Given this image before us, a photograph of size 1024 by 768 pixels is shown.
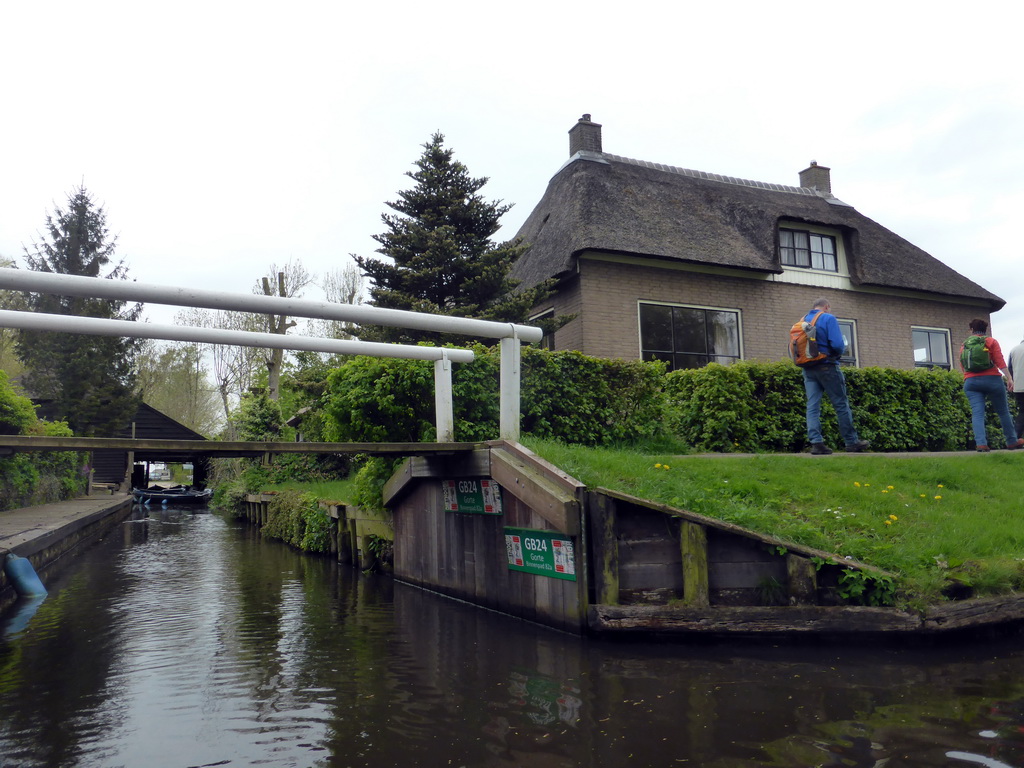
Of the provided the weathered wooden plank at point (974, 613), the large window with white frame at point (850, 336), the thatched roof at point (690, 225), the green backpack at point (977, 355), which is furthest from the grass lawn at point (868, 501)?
the large window with white frame at point (850, 336)

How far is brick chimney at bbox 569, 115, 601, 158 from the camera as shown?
1834 centimetres

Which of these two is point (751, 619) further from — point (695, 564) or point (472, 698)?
point (472, 698)

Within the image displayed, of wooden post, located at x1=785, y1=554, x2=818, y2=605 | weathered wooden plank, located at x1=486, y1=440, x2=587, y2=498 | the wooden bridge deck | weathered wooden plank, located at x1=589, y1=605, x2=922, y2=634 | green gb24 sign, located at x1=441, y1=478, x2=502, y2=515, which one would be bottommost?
weathered wooden plank, located at x1=589, y1=605, x2=922, y2=634

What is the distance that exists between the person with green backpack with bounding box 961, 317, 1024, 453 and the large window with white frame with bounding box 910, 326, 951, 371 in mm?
9534

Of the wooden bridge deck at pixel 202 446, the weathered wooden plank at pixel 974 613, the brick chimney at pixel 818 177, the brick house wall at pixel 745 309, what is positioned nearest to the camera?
the wooden bridge deck at pixel 202 446

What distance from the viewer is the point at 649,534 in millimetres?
6312

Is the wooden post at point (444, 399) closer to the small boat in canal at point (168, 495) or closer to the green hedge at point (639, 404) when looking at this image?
the green hedge at point (639, 404)

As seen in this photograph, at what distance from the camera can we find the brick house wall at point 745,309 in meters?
15.0

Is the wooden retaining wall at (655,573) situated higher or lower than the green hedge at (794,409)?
lower

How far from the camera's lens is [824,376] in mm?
8836

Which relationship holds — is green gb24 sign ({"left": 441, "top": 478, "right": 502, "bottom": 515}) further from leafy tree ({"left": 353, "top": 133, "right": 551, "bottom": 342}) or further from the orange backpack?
leafy tree ({"left": 353, "top": 133, "right": 551, "bottom": 342})

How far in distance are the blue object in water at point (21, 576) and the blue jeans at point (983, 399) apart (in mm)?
11692

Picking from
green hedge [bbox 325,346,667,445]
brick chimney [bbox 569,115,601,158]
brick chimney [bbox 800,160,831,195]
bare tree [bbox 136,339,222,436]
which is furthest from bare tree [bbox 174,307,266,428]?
green hedge [bbox 325,346,667,445]

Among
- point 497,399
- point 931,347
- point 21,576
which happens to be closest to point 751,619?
point 497,399
